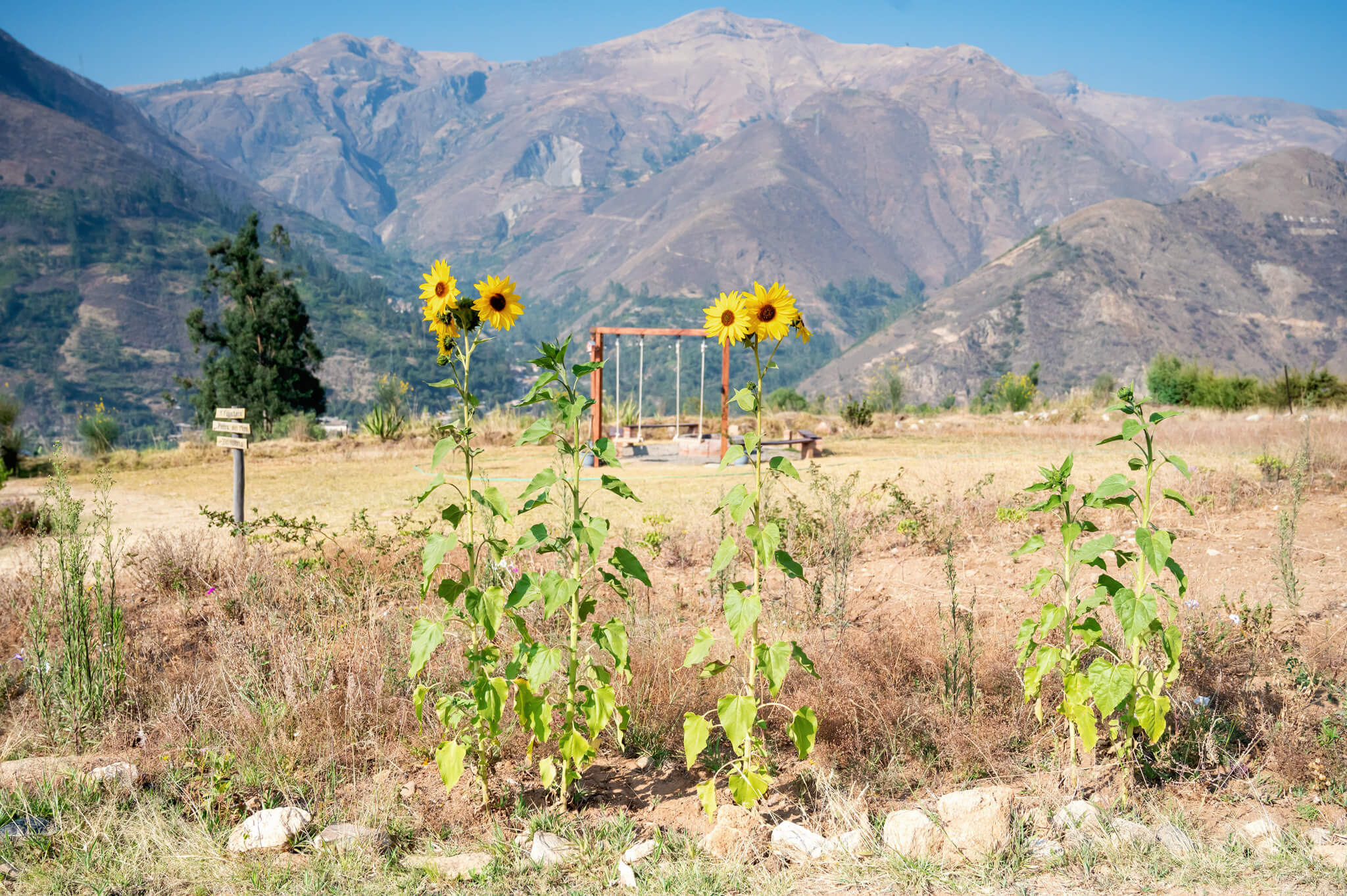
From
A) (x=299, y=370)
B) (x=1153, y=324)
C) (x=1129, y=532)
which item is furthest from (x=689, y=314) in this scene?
(x=1129, y=532)

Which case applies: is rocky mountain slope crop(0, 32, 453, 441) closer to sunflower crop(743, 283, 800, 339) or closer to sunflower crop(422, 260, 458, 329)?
sunflower crop(422, 260, 458, 329)

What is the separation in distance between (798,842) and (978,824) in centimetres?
53

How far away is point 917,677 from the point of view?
144 inches

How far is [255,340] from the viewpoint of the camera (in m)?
24.9

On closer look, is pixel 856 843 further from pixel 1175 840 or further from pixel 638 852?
pixel 1175 840

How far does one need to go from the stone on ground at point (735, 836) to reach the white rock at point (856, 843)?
9.5 inches

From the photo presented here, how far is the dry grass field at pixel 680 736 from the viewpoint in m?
2.62

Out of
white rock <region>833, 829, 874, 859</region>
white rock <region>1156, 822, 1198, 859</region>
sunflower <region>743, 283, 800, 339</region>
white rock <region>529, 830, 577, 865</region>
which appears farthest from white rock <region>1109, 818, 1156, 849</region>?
sunflower <region>743, 283, 800, 339</region>

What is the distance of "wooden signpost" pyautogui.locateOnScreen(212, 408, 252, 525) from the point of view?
5719mm

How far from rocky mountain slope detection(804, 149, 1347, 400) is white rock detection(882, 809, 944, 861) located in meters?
88.5

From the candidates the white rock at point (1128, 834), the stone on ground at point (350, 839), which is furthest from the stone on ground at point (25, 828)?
the white rock at point (1128, 834)

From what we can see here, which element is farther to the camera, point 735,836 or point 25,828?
point 25,828

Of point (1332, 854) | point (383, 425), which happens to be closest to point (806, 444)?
point (383, 425)

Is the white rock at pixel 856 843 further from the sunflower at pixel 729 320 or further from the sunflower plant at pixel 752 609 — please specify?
the sunflower at pixel 729 320
